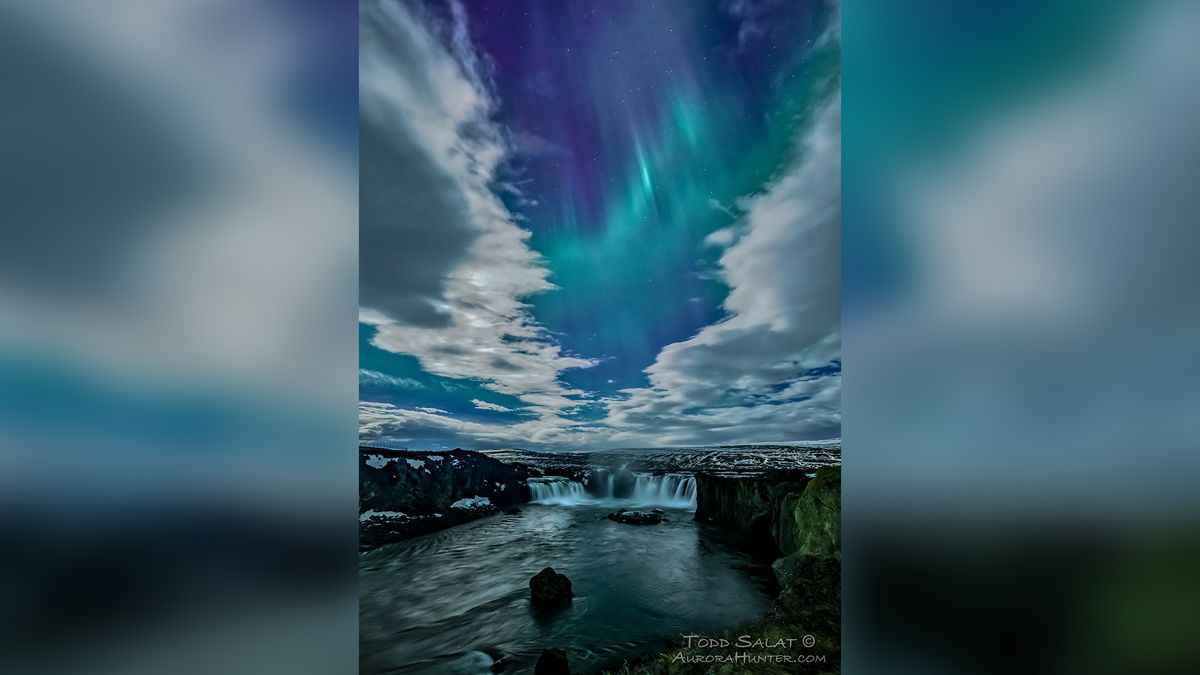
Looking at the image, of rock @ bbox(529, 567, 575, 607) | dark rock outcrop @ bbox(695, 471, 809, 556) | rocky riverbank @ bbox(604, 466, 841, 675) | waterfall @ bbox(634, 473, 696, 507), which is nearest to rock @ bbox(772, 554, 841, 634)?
rocky riverbank @ bbox(604, 466, 841, 675)

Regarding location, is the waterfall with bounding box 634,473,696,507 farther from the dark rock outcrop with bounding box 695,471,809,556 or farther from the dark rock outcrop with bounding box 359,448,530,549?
the dark rock outcrop with bounding box 359,448,530,549

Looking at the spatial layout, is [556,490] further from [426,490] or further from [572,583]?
[426,490]

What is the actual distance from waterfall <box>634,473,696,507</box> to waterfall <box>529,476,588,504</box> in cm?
27

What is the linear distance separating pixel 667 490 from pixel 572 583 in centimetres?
58

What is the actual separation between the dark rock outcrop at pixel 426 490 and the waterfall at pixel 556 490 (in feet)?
0.16
